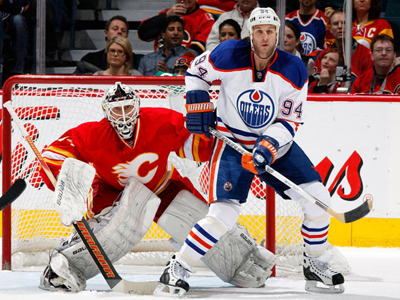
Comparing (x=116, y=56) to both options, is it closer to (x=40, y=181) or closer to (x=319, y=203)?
(x=40, y=181)

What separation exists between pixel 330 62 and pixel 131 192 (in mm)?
1671

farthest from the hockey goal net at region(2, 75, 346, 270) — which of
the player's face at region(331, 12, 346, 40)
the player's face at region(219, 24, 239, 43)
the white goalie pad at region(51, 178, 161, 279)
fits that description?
the player's face at region(331, 12, 346, 40)

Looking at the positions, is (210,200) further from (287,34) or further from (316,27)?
(316,27)

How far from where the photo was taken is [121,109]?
9.31 feet

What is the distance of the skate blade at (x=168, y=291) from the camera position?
8.66ft

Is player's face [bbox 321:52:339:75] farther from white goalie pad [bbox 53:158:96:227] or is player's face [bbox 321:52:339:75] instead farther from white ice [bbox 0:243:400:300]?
white goalie pad [bbox 53:158:96:227]

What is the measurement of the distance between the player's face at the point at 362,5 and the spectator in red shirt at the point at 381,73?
0.35 m

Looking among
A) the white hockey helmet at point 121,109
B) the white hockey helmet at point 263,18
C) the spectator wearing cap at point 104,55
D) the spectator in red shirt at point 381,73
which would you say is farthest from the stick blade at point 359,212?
the spectator wearing cap at point 104,55

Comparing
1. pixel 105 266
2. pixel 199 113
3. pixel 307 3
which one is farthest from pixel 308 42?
pixel 105 266

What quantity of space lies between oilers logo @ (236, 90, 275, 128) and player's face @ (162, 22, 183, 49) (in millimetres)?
1687

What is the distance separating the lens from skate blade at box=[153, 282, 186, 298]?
104 inches

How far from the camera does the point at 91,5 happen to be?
478 cm

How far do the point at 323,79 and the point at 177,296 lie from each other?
1.88 meters

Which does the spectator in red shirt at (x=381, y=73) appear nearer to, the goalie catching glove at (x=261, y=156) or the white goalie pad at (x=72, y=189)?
the goalie catching glove at (x=261, y=156)
